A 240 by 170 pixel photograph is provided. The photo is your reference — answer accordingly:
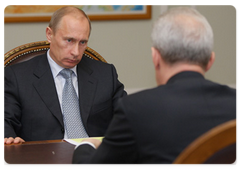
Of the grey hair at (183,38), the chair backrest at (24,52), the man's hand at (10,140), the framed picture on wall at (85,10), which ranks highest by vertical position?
the framed picture on wall at (85,10)

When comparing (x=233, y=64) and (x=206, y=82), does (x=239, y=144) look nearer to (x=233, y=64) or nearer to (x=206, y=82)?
(x=206, y=82)

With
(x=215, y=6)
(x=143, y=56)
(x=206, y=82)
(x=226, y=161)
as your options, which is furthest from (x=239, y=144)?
(x=215, y=6)

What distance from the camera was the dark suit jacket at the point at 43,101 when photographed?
2.25 metres

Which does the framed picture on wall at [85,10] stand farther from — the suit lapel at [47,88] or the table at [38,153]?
the table at [38,153]

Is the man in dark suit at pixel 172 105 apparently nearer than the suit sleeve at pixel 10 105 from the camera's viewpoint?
Yes

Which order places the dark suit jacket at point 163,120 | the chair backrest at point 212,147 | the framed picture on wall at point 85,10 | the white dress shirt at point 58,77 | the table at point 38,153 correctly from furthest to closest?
the framed picture on wall at point 85,10 → the white dress shirt at point 58,77 → the table at point 38,153 → the dark suit jacket at point 163,120 → the chair backrest at point 212,147

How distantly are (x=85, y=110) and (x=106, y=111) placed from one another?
0.18m

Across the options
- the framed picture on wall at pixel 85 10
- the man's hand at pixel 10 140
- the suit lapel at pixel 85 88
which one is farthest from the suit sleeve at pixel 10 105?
the framed picture on wall at pixel 85 10

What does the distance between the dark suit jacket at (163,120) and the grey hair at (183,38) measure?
9 centimetres

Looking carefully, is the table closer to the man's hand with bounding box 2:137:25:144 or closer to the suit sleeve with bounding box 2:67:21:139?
the man's hand with bounding box 2:137:25:144

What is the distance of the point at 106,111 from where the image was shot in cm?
248

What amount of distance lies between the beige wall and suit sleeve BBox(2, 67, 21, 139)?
2.03 metres

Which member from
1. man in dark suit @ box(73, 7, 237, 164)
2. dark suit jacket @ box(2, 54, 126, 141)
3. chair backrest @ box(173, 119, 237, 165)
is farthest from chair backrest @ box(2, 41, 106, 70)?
chair backrest @ box(173, 119, 237, 165)

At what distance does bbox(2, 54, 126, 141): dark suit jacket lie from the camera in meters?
2.25
